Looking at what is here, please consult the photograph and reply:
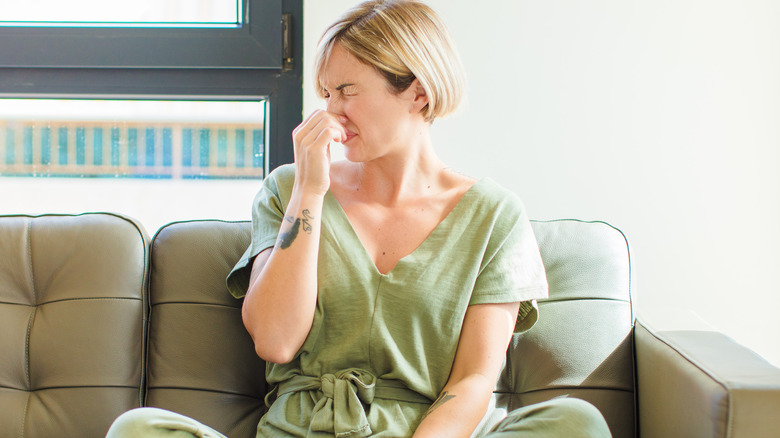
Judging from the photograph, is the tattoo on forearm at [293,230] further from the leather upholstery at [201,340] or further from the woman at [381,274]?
the leather upholstery at [201,340]

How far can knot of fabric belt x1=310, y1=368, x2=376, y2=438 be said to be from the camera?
1.18m

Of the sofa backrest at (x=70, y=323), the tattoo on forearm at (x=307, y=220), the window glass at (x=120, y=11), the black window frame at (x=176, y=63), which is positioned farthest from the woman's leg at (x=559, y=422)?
the window glass at (x=120, y=11)

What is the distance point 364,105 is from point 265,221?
0.99ft

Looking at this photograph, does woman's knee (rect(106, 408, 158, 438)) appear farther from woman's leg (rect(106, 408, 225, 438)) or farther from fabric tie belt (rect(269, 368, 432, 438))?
fabric tie belt (rect(269, 368, 432, 438))

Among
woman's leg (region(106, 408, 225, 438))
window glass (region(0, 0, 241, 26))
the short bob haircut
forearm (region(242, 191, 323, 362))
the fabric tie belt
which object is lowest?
the fabric tie belt

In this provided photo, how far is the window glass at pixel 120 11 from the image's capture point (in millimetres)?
1873

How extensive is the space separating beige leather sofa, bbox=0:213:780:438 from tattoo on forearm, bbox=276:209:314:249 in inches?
10.9

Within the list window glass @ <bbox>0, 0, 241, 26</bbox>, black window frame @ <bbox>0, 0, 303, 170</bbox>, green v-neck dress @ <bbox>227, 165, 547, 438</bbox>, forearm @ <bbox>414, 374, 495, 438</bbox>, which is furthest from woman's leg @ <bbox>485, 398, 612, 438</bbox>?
window glass @ <bbox>0, 0, 241, 26</bbox>

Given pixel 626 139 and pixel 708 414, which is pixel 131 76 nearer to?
pixel 626 139

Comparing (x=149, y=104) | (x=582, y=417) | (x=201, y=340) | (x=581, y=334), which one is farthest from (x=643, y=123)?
(x=149, y=104)

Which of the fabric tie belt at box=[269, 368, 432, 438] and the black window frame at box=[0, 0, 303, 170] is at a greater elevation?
the black window frame at box=[0, 0, 303, 170]

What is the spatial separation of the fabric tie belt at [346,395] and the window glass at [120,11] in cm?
106

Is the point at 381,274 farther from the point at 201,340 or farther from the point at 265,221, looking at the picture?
the point at 201,340

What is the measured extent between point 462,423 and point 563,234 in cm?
54
